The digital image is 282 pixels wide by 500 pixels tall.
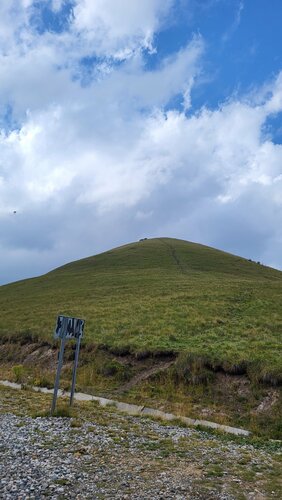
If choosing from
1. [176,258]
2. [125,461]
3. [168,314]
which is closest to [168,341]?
[168,314]

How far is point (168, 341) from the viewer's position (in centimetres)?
2800

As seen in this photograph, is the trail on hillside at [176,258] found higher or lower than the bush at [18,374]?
higher

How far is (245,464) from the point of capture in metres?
11.3

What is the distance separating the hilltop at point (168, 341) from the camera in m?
20.5

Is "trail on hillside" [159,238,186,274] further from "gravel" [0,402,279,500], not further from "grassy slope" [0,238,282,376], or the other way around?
"gravel" [0,402,279,500]

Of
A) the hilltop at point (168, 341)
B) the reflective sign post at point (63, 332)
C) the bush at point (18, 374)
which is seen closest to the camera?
the reflective sign post at point (63, 332)

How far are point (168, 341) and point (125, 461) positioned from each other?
17.0m

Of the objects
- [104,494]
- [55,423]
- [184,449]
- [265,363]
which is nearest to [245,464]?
[184,449]

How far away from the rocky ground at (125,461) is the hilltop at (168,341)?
441 cm

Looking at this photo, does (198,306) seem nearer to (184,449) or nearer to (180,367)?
(180,367)

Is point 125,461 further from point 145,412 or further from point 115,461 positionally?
point 145,412

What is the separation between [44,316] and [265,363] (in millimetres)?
27450

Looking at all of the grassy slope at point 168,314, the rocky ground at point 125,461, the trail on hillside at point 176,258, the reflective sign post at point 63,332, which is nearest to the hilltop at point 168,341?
the grassy slope at point 168,314

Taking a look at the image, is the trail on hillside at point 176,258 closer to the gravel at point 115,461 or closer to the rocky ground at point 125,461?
the rocky ground at point 125,461
